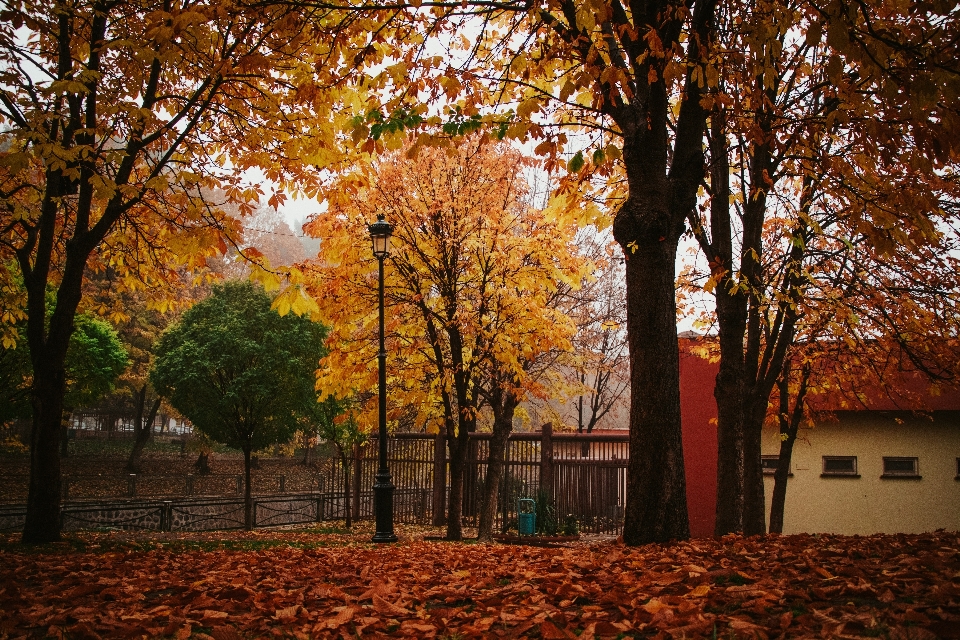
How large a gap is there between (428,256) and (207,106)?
20.0 feet

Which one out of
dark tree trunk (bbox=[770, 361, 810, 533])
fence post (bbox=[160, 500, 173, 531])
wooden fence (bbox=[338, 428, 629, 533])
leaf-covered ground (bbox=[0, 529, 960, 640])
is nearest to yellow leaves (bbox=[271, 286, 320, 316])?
leaf-covered ground (bbox=[0, 529, 960, 640])

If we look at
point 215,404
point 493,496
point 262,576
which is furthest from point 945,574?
point 215,404

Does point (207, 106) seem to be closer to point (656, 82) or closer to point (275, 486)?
point (656, 82)

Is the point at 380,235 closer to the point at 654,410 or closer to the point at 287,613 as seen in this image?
the point at 654,410

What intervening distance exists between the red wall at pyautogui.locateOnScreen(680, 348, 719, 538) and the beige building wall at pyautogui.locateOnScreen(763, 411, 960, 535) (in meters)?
1.50

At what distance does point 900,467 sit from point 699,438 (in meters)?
4.38

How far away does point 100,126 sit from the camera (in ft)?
24.9

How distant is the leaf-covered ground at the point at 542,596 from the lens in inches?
109

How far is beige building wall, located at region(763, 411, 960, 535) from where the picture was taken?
14.2 metres

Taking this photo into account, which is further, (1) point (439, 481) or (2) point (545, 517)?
(1) point (439, 481)

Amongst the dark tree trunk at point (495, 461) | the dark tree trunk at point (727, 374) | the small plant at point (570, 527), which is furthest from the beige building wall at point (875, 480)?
the dark tree trunk at point (727, 374)

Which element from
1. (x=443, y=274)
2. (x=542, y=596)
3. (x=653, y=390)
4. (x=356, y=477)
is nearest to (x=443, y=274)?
(x=443, y=274)

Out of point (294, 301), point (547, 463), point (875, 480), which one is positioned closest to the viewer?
point (294, 301)

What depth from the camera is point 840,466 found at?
15.0m
